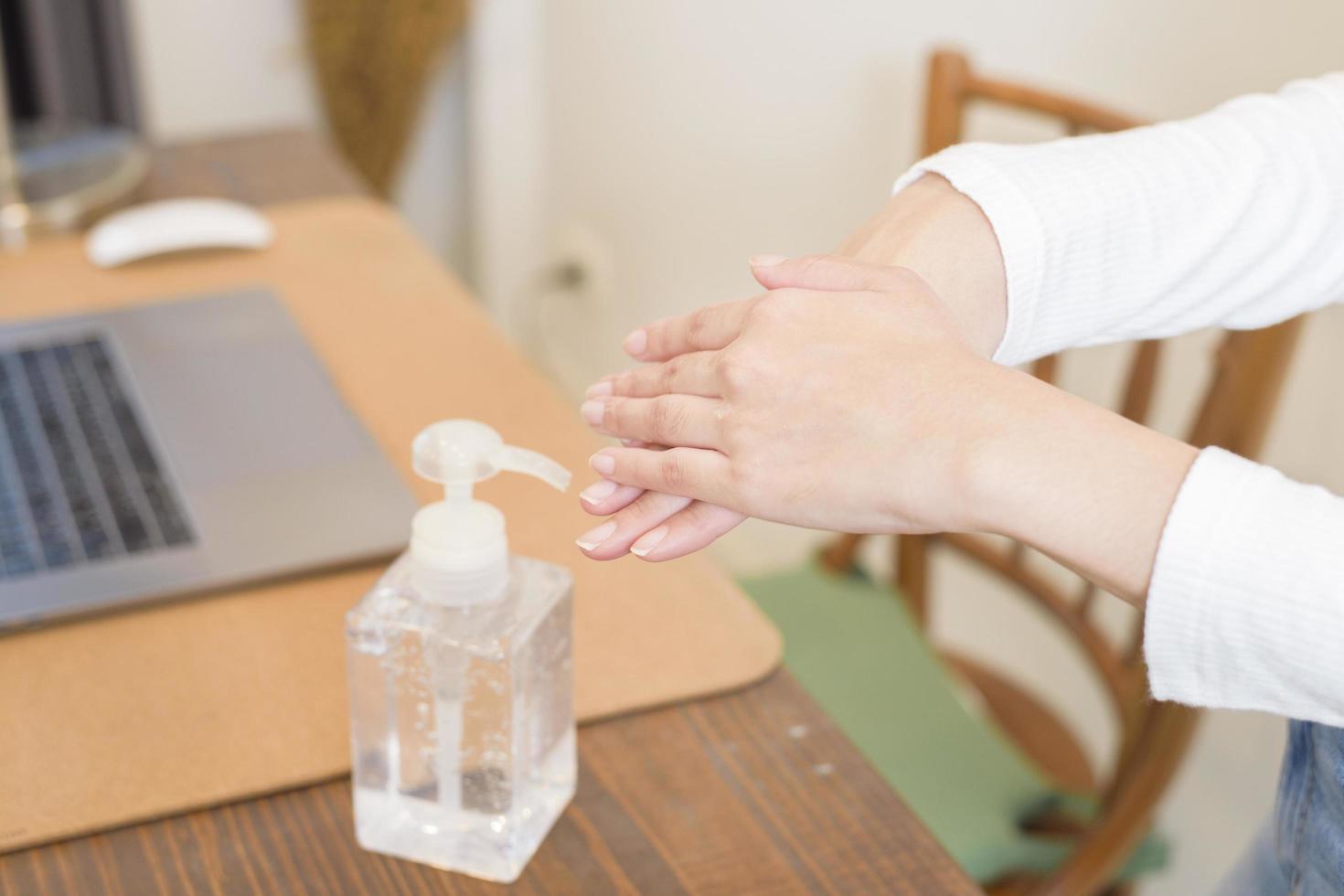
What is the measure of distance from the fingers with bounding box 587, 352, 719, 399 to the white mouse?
0.61 m

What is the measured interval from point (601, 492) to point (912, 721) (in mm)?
616

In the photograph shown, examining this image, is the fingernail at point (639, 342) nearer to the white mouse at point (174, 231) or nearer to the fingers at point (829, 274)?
the fingers at point (829, 274)

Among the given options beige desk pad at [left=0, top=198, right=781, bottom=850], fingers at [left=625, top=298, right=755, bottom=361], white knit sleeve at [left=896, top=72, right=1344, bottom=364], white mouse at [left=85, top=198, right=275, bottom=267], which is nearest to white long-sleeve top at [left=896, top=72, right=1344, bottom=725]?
white knit sleeve at [left=896, top=72, right=1344, bottom=364]

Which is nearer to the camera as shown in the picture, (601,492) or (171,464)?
(601,492)

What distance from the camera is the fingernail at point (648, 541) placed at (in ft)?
2.07

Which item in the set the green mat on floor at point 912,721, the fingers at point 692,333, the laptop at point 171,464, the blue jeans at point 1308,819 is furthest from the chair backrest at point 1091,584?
the laptop at point 171,464

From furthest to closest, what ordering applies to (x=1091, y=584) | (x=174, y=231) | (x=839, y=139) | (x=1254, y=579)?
(x=839, y=139)
(x=174, y=231)
(x=1091, y=584)
(x=1254, y=579)

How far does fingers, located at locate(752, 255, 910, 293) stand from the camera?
63 centimetres

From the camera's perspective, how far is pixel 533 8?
2.21 m

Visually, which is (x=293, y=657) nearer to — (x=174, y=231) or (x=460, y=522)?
(x=460, y=522)

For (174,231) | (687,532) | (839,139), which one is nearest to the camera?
(687,532)

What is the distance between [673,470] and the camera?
62 cm

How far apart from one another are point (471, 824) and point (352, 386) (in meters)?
0.44

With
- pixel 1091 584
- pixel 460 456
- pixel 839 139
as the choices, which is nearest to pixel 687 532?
pixel 460 456
